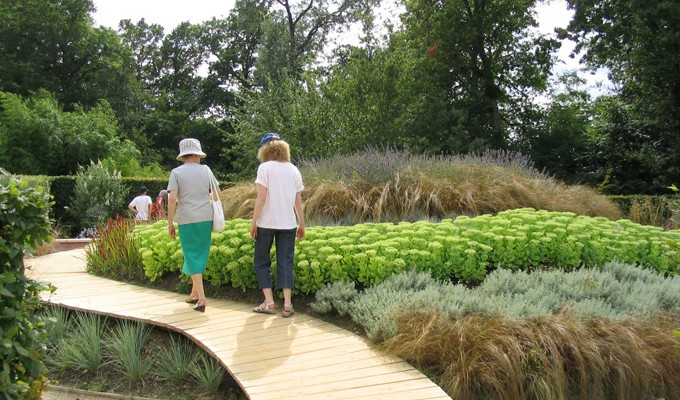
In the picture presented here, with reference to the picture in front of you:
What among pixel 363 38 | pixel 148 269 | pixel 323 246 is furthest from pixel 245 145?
pixel 323 246

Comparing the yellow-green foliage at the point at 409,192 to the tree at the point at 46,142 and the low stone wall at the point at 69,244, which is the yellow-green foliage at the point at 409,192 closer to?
the low stone wall at the point at 69,244

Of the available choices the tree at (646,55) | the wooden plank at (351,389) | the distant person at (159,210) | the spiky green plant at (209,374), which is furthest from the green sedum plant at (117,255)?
the tree at (646,55)

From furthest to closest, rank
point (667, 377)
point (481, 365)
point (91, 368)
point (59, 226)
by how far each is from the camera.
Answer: point (59, 226), point (91, 368), point (667, 377), point (481, 365)

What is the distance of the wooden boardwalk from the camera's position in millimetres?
3428

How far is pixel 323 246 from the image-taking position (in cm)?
555

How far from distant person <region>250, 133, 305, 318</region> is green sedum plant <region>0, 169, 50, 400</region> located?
2.15 metres

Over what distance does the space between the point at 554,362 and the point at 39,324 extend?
122 inches

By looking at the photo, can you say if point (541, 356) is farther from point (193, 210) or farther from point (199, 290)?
point (193, 210)

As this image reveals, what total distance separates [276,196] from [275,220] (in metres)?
0.22

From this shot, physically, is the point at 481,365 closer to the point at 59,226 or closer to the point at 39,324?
the point at 39,324

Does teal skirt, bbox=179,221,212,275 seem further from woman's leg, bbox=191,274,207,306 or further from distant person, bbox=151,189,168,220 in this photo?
distant person, bbox=151,189,168,220

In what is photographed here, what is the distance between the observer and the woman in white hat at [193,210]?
513cm

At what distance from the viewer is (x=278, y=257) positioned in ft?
16.6

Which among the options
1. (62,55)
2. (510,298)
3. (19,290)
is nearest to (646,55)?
(510,298)
